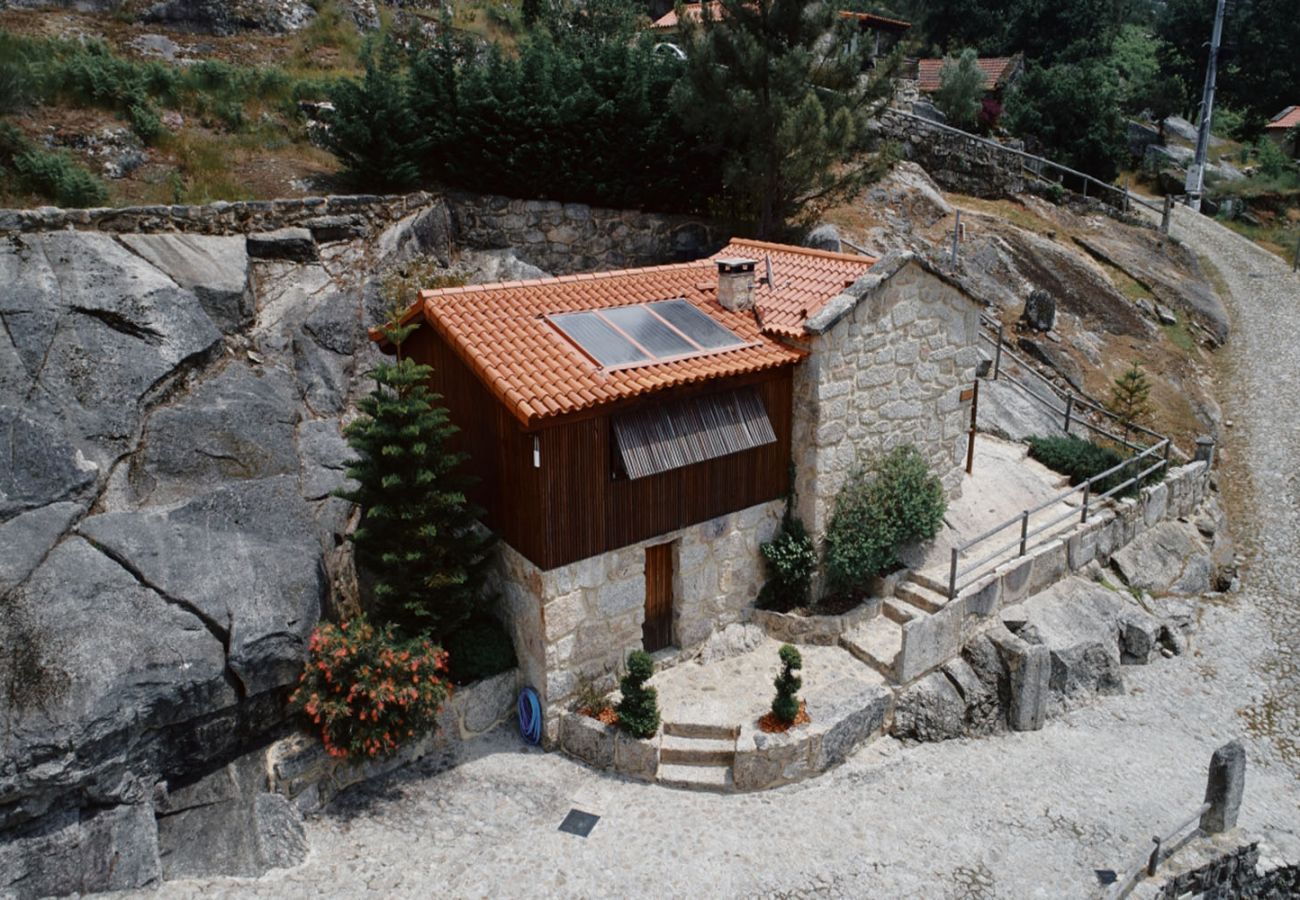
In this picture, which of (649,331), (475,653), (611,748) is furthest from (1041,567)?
(475,653)

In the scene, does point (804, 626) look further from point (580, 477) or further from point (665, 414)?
point (580, 477)

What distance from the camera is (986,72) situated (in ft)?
148

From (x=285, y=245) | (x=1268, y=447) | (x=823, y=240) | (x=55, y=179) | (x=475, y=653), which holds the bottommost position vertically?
(x=1268, y=447)

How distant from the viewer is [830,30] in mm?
22906

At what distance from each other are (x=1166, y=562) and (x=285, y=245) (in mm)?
20362

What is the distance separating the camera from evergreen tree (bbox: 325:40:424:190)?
20.6 metres

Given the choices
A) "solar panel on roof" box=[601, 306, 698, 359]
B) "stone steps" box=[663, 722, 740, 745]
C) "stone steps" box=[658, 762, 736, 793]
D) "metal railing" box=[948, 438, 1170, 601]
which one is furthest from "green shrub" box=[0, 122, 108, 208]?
"metal railing" box=[948, 438, 1170, 601]

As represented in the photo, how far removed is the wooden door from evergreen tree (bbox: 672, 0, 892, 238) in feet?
38.5

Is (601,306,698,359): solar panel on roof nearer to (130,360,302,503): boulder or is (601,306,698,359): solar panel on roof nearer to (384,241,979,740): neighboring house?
(384,241,979,740): neighboring house

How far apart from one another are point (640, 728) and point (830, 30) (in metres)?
18.2

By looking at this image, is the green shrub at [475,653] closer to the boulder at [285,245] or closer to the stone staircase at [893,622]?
the stone staircase at [893,622]

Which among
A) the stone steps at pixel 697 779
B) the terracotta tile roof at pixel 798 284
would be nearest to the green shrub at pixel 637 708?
the stone steps at pixel 697 779

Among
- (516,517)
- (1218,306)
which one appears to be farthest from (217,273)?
(1218,306)

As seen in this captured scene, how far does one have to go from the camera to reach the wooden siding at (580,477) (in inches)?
513
